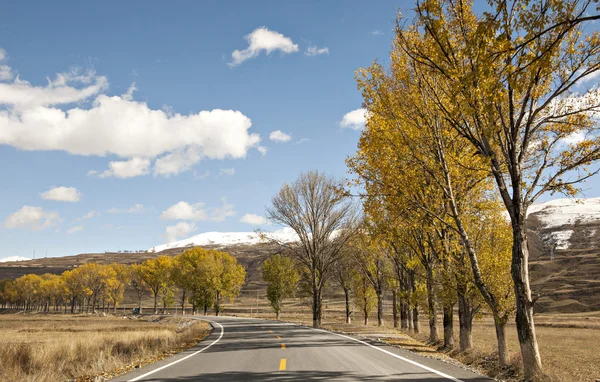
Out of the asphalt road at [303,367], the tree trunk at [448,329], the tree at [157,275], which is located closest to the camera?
the asphalt road at [303,367]

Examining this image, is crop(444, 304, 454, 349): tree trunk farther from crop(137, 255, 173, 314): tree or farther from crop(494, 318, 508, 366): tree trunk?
crop(137, 255, 173, 314): tree

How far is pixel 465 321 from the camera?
700 inches

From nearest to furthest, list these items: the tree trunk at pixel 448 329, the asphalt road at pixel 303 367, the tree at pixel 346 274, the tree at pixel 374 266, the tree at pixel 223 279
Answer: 1. the asphalt road at pixel 303 367
2. the tree trunk at pixel 448 329
3. the tree at pixel 374 266
4. the tree at pixel 346 274
5. the tree at pixel 223 279

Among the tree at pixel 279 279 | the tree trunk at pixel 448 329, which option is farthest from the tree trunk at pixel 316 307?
the tree at pixel 279 279

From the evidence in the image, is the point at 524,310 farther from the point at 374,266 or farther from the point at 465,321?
the point at 374,266

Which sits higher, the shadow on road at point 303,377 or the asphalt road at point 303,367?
the shadow on road at point 303,377

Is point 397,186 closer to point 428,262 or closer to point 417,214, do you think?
point 417,214

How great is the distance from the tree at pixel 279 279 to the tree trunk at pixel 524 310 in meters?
57.9

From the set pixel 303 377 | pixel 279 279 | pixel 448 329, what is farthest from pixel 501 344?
pixel 279 279

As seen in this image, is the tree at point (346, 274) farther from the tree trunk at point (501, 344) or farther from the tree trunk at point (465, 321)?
the tree trunk at point (501, 344)

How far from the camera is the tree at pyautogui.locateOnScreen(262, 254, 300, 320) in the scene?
67750 millimetres

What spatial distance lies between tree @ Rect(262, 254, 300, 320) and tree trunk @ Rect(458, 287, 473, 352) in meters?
49.8

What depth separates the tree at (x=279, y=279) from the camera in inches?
2667

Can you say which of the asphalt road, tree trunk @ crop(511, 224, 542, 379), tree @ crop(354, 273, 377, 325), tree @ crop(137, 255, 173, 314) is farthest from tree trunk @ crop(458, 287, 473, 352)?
tree @ crop(137, 255, 173, 314)
